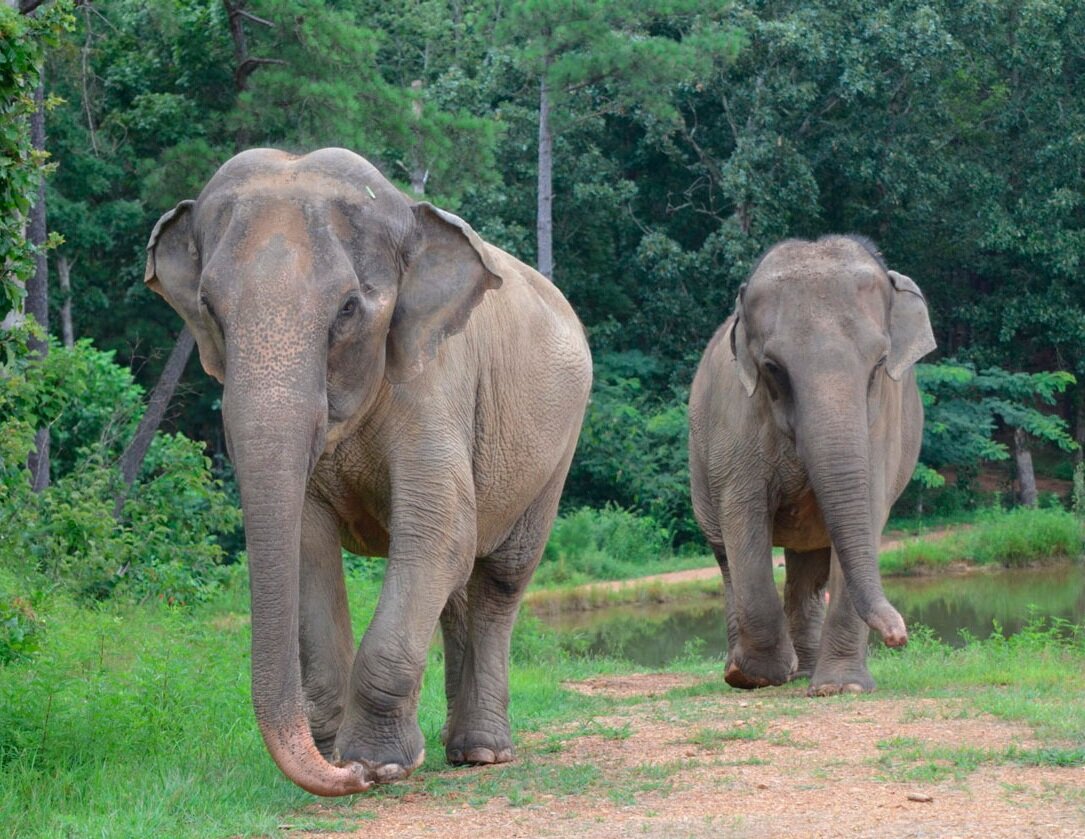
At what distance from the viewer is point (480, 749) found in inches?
258

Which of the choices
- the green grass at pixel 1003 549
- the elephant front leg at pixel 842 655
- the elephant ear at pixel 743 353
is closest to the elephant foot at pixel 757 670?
the elephant front leg at pixel 842 655

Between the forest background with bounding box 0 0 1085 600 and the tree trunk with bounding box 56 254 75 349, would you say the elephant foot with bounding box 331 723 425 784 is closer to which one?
the forest background with bounding box 0 0 1085 600

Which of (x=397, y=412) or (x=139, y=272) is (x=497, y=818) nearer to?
(x=397, y=412)

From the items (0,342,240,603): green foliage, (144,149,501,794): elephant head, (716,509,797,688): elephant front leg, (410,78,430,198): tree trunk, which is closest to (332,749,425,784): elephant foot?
(144,149,501,794): elephant head

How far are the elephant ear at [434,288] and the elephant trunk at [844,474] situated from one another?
2.89m

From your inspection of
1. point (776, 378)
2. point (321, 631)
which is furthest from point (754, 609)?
point (321, 631)

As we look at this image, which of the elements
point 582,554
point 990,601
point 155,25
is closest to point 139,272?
point 155,25

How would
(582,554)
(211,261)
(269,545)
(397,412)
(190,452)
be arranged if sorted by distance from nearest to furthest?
(269,545) < (211,261) < (397,412) < (190,452) < (582,554)

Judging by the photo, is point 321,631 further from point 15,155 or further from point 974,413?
point 974,413

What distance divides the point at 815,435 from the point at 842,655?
4.42 ft

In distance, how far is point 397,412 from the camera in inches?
223

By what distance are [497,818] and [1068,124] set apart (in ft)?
80.1

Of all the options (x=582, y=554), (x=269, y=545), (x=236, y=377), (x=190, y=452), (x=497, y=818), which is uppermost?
(x=236, y=377)

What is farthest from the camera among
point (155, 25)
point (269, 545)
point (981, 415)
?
point (981, 415)
